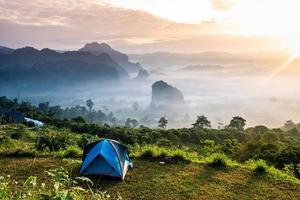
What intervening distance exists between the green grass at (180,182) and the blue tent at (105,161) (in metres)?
0.31

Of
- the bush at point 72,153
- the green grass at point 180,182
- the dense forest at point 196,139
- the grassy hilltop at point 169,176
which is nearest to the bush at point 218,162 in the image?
the grassy hilltop at point 169,176

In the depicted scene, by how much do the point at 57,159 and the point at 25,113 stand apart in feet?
213

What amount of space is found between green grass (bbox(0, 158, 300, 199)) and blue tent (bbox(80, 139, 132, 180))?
1.02 feet

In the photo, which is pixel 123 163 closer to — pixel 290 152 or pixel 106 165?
pixel 106 165

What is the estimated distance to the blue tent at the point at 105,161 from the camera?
12.4m

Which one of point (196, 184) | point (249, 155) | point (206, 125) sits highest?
point (196, 184)

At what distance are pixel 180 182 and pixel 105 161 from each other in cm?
266

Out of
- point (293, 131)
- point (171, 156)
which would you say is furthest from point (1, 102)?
point (171, 156)

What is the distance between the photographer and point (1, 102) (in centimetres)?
9606

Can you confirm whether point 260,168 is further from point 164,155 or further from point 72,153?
point 72,153

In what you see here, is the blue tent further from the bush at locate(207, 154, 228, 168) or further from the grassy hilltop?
the bush at locate(207, 154, 228, 168)

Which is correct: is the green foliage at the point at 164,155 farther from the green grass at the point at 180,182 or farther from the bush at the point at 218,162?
the bush at the point at 218,162

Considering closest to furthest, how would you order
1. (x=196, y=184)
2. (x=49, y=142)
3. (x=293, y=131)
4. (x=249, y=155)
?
(x=196, y=184) < (x=49, y=142) < (x=249, y=155) < (x=293, y=131)

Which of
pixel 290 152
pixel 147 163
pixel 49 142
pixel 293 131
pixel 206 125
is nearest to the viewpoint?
pixel 147 163
